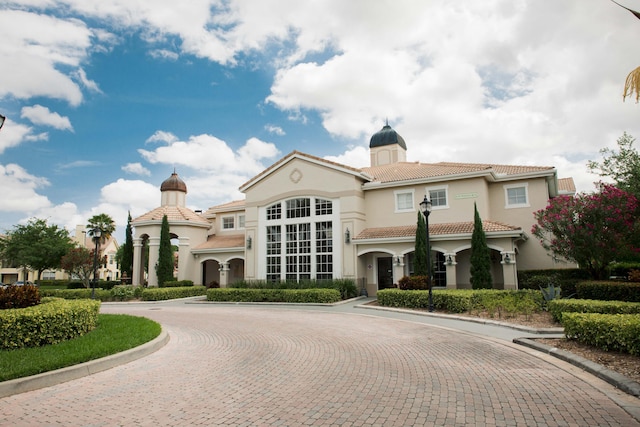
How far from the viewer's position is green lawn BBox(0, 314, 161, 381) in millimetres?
6793

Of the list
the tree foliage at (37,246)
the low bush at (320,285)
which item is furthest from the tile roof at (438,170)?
the tree foliage at (37,246)

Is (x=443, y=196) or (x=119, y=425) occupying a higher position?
(x=443, y=196)

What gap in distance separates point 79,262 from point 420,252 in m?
32.1

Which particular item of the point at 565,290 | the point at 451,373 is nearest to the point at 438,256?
the point at 565,290

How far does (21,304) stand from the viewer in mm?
9945

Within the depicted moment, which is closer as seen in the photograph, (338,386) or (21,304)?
(338,386)

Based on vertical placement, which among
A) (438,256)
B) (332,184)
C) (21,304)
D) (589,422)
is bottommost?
(589,422)

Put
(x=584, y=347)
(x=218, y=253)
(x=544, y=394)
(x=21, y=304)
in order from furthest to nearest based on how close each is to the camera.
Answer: (x=218, y=253) < (x=21, y=304) < (x=584, y=347) < (x=544, y=394)

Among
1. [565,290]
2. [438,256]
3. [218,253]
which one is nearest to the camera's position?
[565,290]

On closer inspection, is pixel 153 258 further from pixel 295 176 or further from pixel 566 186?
pixel 566 186

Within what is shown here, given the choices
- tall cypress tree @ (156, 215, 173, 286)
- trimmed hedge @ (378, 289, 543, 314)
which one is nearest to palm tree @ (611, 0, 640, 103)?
trimmed hedge @ (378, 289, 543, 314)

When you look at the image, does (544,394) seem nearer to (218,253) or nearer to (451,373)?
(451,373)

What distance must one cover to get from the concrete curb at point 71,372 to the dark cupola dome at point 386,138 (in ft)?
87.4

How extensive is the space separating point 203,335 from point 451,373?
23.4 feet
